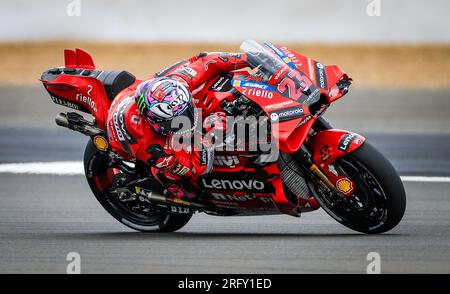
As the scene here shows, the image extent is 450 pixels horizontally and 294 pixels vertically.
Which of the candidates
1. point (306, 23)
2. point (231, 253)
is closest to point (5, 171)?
point (231, 253)

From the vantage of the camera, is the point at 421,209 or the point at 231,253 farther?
the point at 421,209

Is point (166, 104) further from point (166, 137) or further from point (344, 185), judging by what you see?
point (344, 185)

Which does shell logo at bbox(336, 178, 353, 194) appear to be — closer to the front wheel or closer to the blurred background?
the front wheel

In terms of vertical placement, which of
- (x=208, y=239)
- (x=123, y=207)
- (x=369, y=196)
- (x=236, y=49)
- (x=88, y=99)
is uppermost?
(x=88, y=99)

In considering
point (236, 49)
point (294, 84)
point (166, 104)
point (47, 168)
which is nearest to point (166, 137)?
point (166, 104)

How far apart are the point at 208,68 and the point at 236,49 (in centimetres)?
1306

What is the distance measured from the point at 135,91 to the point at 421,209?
2.77 m

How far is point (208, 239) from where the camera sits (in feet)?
25.7

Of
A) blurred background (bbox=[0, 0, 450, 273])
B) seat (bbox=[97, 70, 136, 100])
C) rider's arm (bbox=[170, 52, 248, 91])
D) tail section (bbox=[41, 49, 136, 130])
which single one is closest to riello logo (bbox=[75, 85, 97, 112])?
tail section (bbox=[41, 49, 136, 130])

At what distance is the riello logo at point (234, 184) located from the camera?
7.68 metres

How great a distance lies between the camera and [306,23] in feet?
63.1

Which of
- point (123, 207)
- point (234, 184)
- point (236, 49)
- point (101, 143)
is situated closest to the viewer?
point (234, 184)

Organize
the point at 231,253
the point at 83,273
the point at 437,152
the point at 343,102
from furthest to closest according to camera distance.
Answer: the point at 343,102, the point at 437,152, the point at 231,253, the point at 83,273

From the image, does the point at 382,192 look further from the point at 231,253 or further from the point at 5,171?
the point at 5,171
